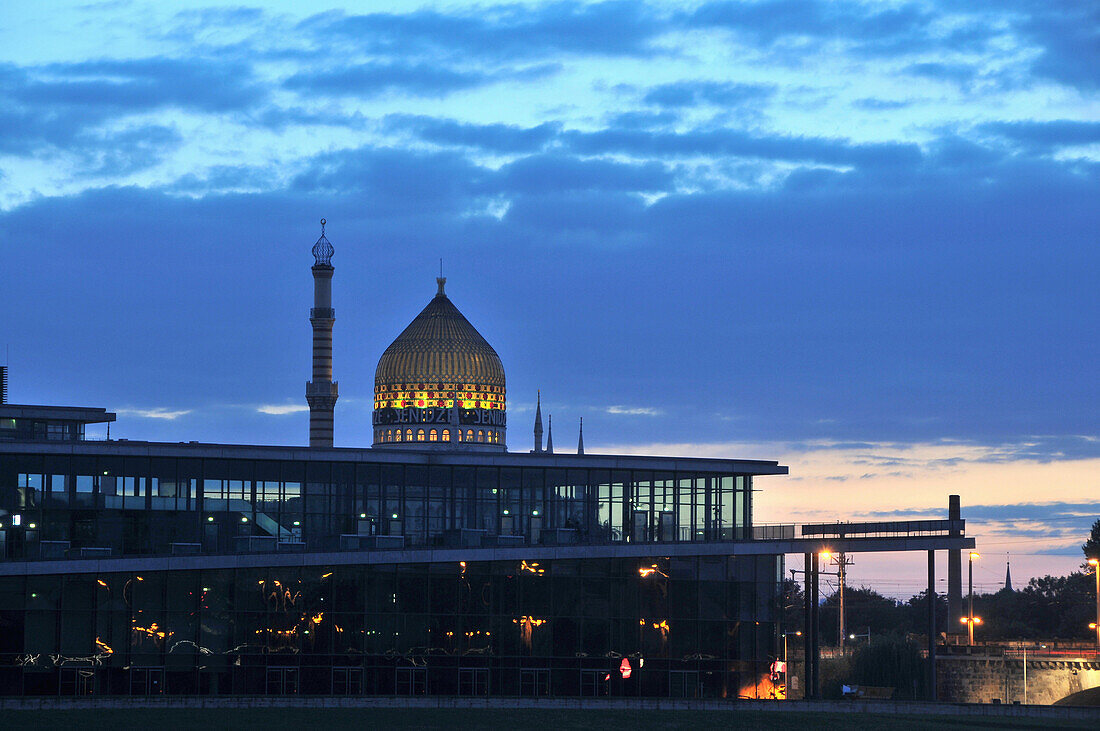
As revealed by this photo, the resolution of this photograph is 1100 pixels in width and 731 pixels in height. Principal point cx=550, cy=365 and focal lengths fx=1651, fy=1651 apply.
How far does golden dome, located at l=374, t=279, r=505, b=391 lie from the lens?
16100 centimetres

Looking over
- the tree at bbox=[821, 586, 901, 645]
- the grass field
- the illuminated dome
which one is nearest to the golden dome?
the illuminated dome

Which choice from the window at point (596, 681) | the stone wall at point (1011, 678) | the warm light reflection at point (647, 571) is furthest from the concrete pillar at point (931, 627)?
the stone wall at point (1011, 678)

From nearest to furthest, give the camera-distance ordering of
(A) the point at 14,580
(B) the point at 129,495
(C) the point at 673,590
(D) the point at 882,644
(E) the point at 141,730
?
(E) the point at 141,730 < (A) the point at 14,580 < (B) the point at 129,495 < (C) the point at 673,590 < (D) the point at 882,644

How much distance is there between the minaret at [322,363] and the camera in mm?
153000

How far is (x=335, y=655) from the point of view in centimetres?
6756

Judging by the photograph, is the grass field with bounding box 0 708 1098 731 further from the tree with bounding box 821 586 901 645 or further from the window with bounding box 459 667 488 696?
the tree with bounding box 821 586 901 645

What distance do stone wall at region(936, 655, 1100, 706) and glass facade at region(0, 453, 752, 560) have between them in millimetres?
33428

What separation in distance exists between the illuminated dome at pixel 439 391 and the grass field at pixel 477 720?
105123mm

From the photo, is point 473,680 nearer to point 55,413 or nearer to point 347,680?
point 347,680

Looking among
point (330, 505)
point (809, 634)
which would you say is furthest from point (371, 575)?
point (809, 634)

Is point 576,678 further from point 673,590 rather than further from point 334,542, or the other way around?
point 334,542

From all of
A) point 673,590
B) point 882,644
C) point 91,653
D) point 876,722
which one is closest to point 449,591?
point 673,590

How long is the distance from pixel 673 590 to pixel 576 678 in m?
6.02

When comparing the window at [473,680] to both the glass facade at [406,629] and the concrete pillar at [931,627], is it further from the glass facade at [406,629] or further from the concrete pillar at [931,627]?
the concrete pillar at [931,627]
